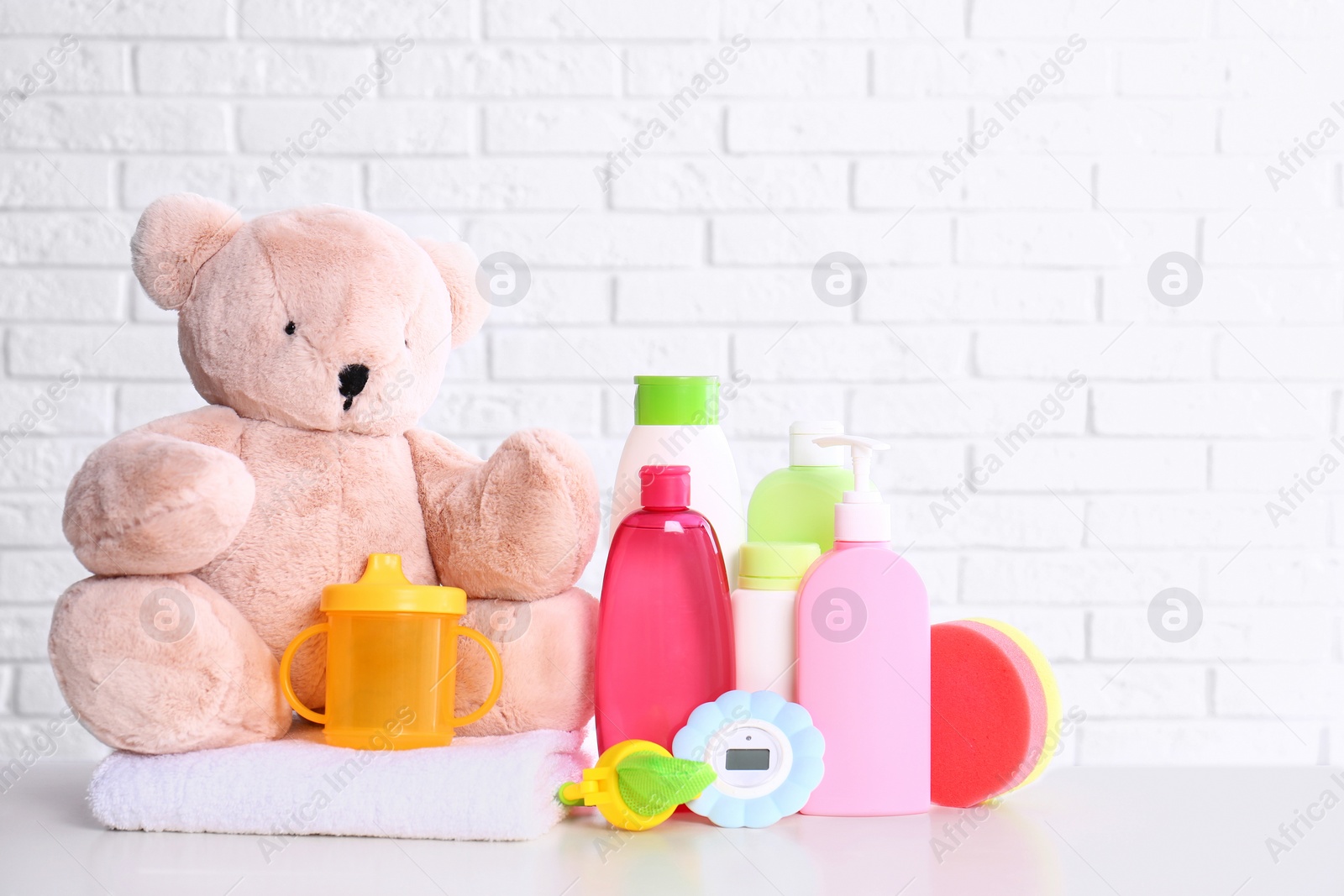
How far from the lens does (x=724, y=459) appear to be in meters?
0.74

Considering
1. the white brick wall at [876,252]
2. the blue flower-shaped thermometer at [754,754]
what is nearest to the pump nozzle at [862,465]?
the blue flower-shaped thermometer at [754,754]

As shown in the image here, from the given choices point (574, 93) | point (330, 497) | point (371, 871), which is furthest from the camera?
point (574, 93)

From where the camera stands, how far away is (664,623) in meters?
0.67

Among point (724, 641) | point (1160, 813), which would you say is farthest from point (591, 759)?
point (1160, 813)

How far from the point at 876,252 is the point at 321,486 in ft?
2.77

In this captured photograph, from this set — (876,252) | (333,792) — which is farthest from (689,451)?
(876,252)

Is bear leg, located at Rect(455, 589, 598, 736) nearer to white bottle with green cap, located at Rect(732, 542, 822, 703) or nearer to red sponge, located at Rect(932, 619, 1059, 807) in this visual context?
white bottle with green cap, located at Rect(732, 542, 822, 703)

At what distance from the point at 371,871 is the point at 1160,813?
1.63ft

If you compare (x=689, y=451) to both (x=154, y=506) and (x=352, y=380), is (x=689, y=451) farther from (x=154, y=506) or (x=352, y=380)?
(x=154, y=506)

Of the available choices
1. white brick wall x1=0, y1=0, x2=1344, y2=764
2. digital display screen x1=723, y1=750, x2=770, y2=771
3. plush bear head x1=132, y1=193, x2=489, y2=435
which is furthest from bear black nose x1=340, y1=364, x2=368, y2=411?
white brick wall x1=0, y1=0, x2=1344, y2=764

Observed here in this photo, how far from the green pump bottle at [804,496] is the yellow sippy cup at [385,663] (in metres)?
0.22

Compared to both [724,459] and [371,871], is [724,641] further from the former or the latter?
[371,871]

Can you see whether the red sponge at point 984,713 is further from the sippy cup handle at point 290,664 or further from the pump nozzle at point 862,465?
the sippy cup handle at point 290,664

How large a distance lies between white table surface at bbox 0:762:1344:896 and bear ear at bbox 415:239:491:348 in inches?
13.7
